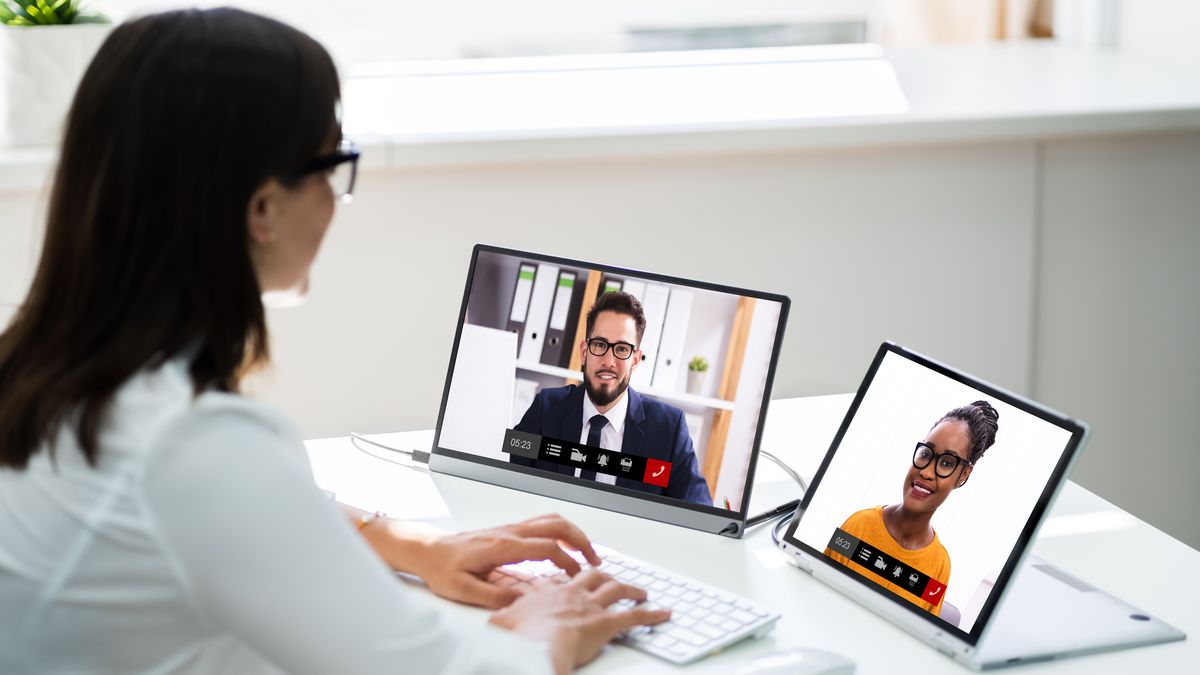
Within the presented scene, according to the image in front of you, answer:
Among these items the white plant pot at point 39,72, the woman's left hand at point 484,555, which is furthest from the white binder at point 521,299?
the white plant pot at point 39,72

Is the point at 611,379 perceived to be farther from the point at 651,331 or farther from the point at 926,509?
the point at 926,509

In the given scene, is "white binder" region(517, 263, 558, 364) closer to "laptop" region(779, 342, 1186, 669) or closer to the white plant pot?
"laptop" region(779, 342, 1186, 669)

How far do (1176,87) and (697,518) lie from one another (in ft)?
5.06

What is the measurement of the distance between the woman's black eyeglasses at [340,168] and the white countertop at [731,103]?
3.38 feet

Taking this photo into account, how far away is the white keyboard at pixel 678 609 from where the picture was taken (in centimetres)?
101

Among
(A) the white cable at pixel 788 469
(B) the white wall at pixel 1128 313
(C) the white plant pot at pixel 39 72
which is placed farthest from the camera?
(B) the white wall at pixel 1128 313

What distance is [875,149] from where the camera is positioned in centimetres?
220

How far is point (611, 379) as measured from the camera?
129 cm

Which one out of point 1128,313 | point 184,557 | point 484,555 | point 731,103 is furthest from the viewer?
point 1128,313

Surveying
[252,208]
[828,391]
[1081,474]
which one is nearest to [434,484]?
[252,208]

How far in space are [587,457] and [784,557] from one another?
233 mm

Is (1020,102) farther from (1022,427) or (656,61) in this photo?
(1022,427)

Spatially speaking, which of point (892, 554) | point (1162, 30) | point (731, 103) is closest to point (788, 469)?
point (892, 554)

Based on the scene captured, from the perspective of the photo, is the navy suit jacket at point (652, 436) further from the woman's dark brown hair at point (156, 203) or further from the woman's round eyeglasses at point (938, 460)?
the woman's dark brown hair at point (156, 203)
